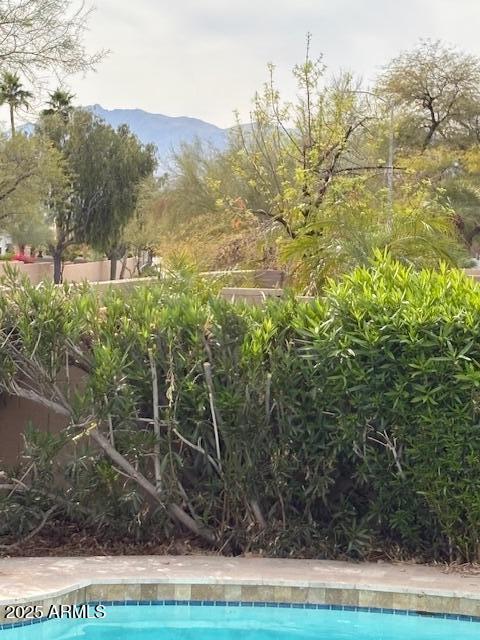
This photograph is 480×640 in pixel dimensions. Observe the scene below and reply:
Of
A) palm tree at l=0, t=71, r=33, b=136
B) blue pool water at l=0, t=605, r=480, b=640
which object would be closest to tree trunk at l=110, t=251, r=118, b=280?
palm tree at l=0, t=71, r=33, b=136

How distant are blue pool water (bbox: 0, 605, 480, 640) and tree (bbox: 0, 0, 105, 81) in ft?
50.3

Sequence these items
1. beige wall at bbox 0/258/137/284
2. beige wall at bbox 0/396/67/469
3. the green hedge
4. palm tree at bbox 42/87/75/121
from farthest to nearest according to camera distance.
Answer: palm tree at bbox 42/87/75/121 → beige wall at bbox 0/258/137/284 → beige wall at bbox 0/396/67/469 → the green hedge

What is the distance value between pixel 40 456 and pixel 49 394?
0.50m

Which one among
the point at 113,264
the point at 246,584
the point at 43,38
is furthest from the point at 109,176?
the point at 246,584

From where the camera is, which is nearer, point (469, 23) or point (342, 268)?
point (342, 268)

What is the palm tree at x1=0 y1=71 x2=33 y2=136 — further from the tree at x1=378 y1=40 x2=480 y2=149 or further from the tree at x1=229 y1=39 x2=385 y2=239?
the tree at x1=378 y1=40 x2=480 y2=149

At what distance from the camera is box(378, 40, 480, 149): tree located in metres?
36.5

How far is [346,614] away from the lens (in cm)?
611

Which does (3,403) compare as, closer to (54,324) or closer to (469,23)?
(54,324)

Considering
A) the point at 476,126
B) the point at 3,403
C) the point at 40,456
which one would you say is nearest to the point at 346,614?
the point at 40,456

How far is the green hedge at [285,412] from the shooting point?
20.9 feet

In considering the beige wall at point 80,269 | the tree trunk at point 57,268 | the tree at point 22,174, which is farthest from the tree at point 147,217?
the tree at point 22,174

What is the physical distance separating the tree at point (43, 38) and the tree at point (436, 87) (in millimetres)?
19495

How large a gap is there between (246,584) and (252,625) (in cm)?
28
